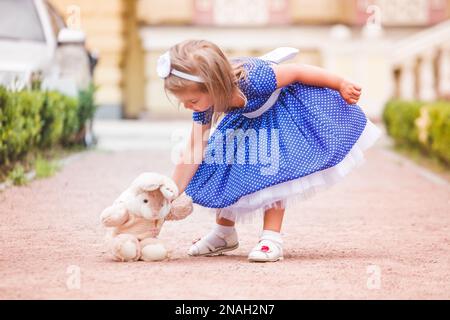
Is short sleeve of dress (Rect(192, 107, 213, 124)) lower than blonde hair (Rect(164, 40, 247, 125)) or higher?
lower

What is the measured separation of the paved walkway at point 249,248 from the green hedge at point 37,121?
405 mm

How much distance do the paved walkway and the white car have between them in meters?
2.43

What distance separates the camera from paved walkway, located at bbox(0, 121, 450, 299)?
448 cm

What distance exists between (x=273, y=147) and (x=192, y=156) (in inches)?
15.7

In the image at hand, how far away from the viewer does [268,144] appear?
535 centimetres

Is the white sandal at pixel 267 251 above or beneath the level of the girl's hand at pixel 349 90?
beneath

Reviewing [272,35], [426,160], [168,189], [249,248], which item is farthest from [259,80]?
[272,35]

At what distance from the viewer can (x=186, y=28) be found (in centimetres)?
2202

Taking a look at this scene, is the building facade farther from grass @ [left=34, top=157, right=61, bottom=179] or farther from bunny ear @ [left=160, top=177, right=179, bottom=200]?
bunny ear @ [left=160, top=177, right=179, bottom=200]

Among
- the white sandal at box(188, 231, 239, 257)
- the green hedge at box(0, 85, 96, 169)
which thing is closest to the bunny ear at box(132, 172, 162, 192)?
the white sandal at box(188, 231, 239, 257)

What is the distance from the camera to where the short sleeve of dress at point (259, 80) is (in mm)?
5211

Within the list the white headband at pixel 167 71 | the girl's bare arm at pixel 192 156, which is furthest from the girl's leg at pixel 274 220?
the white headband at pixel 167 71

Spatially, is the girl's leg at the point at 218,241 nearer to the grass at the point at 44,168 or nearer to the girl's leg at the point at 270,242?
the girl's leg at the point at 270,242

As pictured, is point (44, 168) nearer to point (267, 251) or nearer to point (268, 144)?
point (268, 144)
